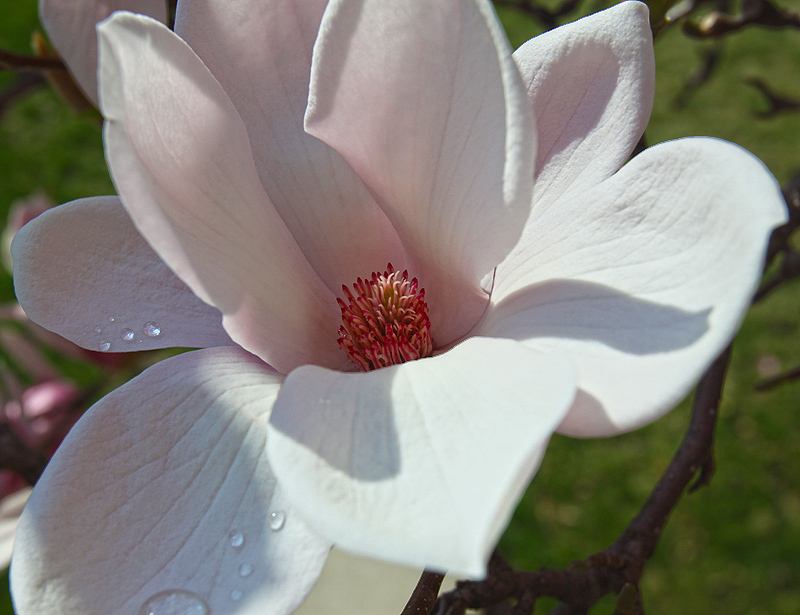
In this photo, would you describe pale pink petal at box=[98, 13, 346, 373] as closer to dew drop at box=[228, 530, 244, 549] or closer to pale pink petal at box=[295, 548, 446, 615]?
dew drop at box=[228, 530, 244, 549]

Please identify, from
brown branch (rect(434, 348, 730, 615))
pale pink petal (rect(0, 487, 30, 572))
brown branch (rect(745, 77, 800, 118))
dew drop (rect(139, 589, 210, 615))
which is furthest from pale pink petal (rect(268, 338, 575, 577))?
brown branch (rect(745, 77, 800, 118))

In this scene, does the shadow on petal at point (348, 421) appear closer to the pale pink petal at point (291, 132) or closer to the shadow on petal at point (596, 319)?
the shadow on petal at point (596, 319)

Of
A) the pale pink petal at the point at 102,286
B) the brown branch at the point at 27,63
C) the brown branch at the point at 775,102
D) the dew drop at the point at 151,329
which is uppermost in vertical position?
the brown branch at the point at 27,63

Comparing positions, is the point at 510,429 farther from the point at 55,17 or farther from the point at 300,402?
the point at 55,17

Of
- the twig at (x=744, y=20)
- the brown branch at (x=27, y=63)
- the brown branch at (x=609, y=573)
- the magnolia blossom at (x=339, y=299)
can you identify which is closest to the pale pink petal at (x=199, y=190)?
the magnolia blossom at (x=339, y=299)

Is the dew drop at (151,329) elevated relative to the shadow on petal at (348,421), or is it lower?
elevated

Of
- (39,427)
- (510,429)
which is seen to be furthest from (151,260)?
(39,427)

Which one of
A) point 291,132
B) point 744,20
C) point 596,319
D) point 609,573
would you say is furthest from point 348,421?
point 744,20
